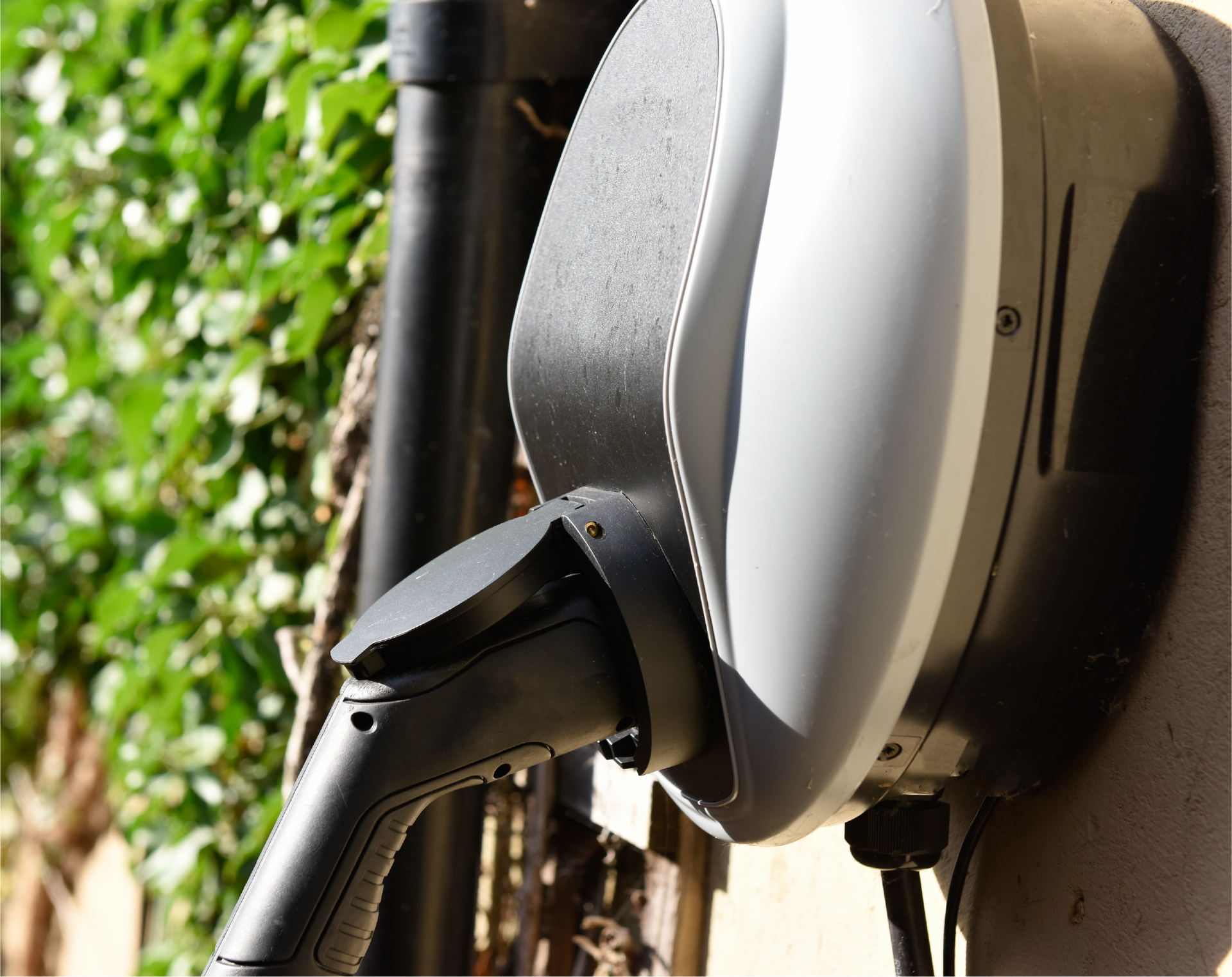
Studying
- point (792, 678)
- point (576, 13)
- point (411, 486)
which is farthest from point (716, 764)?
point (576, 13)

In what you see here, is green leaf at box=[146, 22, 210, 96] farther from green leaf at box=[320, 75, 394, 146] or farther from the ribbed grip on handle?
the ribbed grip on handle

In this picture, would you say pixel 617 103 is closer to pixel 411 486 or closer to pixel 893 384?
pixel 893 384

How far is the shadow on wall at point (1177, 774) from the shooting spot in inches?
17.2

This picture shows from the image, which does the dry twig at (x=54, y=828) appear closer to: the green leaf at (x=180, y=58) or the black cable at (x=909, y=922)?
the green leaf at (x=180, y=58)

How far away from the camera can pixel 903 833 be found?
503mm


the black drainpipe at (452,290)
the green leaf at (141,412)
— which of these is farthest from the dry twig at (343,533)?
the green leaf at (141,412)

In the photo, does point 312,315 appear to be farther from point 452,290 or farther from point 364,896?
point 364,896

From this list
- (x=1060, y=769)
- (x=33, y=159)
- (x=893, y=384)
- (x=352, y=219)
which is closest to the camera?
(x=893, y=384)

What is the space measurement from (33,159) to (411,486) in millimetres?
1517

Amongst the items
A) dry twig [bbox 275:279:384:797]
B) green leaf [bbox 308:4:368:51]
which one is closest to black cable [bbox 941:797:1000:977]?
dry twig [bbox 275:279:384:797]

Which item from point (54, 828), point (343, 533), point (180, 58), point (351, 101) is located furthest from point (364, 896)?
point (54, 828)

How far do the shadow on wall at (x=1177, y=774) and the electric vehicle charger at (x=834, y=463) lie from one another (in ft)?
0.04

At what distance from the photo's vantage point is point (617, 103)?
0.53 meters

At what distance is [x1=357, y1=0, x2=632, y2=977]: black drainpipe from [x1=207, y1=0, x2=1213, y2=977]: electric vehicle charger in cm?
35
